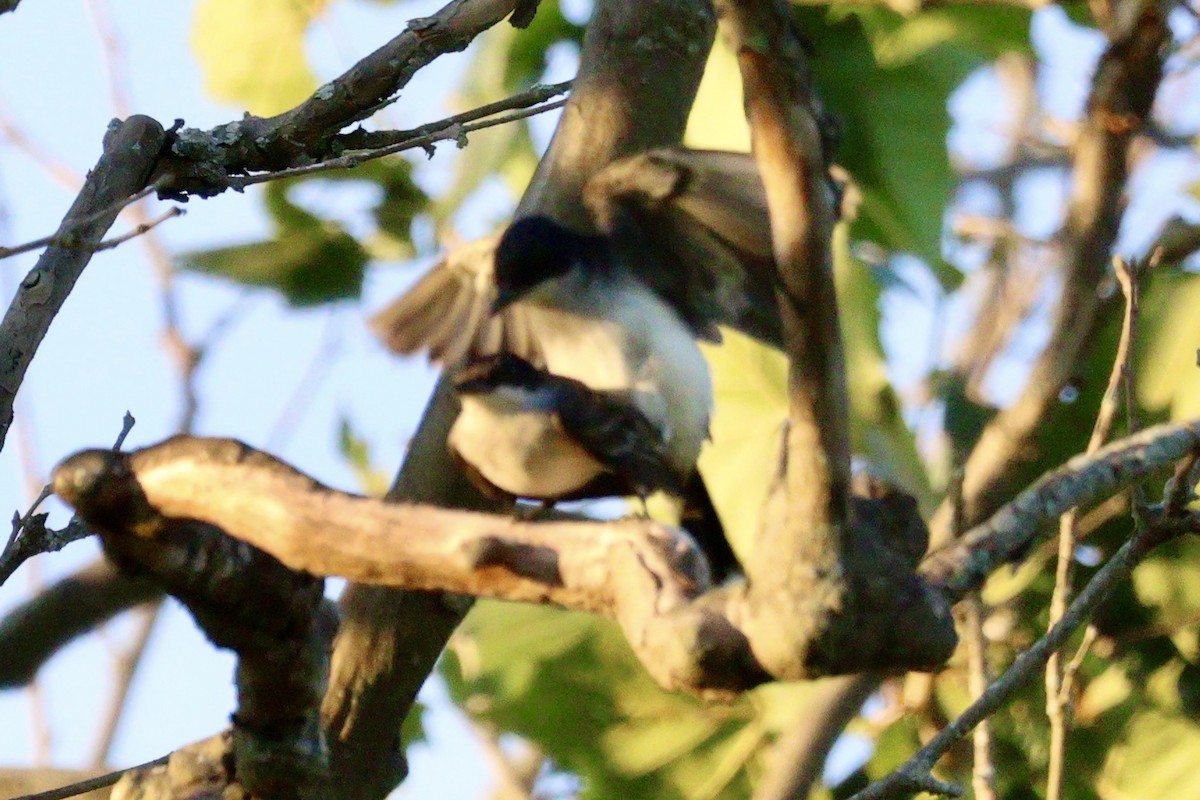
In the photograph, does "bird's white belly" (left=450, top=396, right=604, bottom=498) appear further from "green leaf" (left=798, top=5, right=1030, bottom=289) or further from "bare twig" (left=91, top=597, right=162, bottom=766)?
"bare twig" (left=91, top=597, right=162, bottom=766)

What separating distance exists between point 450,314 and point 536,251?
62 centimetres

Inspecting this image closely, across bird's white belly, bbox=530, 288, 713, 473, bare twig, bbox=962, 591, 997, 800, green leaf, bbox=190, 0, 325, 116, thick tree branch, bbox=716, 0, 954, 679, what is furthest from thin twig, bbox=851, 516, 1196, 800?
green leaf, bbox=190, 0, 325, 116

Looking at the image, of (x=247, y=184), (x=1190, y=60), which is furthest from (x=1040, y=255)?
(x=247, y=184)

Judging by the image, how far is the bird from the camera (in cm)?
239

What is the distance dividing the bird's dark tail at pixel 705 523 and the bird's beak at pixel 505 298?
0.47 metres

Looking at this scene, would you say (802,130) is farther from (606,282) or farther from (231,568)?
(606,282)

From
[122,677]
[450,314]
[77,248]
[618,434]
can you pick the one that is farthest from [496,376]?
[122,677]

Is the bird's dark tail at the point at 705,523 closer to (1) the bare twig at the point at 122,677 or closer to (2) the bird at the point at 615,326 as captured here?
(2) the bird at the point at 615,326

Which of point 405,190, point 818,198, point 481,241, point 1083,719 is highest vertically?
point 405,190

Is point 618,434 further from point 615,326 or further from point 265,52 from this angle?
point 265,52

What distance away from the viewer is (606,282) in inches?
111

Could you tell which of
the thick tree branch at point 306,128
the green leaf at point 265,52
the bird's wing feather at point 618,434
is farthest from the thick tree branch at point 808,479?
the green leaf at point 265,52

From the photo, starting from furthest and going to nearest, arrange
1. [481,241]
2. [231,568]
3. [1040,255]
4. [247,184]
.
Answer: [1040,255] < [481,241] < [247,184] < [231,568]

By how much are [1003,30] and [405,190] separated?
148 cm
